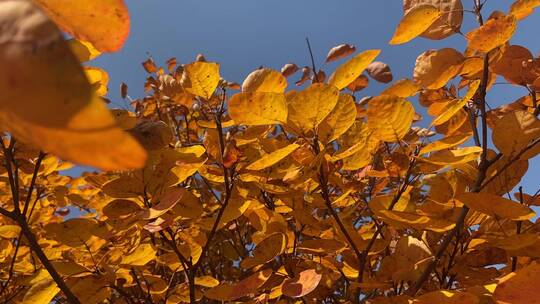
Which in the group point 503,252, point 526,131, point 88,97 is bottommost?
point 503,252

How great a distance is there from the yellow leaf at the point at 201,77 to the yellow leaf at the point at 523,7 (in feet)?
2.21

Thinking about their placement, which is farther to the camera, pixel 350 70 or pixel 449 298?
pixel 350 70

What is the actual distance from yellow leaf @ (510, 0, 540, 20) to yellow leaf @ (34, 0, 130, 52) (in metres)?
0.91

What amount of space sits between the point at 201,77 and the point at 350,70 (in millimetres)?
355

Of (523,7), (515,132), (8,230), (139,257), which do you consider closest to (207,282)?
(139,257)

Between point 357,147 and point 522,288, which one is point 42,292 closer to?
point 357,147

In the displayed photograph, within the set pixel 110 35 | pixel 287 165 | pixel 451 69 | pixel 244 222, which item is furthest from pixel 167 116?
pixel 110 35

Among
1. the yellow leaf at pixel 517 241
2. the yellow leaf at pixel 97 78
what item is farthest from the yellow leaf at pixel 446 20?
the yellow leaf at pixel 97 78

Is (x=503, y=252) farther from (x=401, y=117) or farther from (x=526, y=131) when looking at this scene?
(x=401, y=117)

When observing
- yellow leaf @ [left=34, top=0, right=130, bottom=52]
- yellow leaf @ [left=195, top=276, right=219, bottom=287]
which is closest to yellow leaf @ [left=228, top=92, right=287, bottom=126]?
yellow leaf @ [left=34, top=0, right=130, bottom=52]

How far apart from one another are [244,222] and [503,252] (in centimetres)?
125

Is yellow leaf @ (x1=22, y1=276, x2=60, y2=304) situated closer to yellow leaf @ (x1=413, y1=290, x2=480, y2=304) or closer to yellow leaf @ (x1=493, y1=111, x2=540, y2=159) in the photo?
yellow leaf @ (x1=413, y1=290, x2=480, y2=304)

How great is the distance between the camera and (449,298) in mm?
863

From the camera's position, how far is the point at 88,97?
22cm
